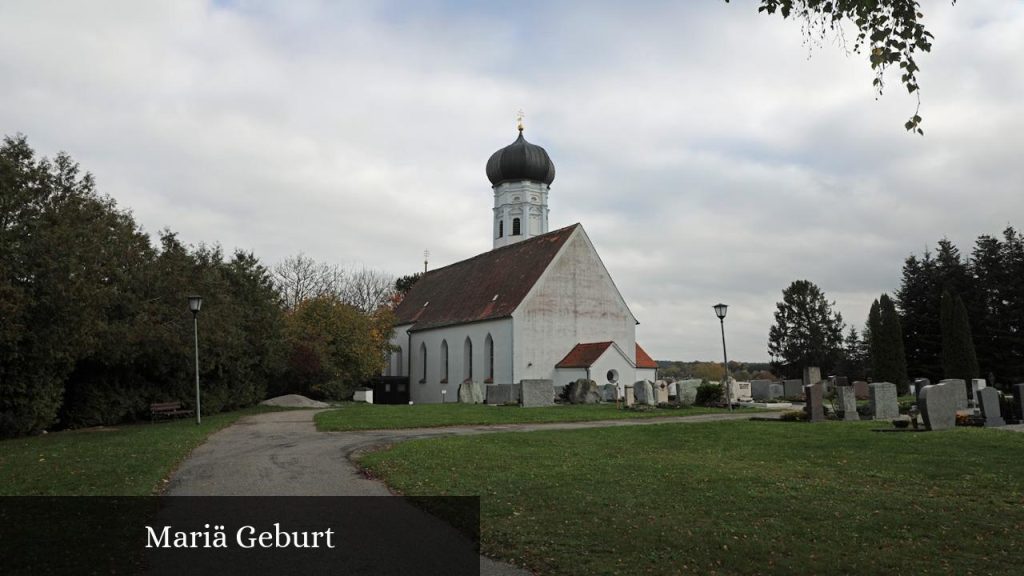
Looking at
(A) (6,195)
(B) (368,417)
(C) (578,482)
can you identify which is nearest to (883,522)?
(C) (578,482)

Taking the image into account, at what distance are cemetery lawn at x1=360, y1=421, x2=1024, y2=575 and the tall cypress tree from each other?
34.0m

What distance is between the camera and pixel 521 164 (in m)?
57.6

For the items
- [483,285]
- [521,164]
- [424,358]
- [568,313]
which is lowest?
[424,358]

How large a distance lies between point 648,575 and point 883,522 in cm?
340

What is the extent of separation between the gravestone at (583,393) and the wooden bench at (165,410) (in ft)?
56.6

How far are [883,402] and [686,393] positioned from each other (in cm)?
997

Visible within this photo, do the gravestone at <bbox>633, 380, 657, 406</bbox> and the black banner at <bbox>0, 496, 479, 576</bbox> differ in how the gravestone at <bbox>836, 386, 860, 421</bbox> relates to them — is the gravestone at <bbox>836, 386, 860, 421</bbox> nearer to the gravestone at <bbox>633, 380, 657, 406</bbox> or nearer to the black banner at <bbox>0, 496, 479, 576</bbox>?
the gravestone at <bbox>633, 380, 657, 406</bbox>

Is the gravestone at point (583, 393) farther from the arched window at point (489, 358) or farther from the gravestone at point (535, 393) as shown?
the arched window at point (489, 358)

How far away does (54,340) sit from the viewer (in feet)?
65.5

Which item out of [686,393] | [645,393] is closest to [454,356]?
[645,393]

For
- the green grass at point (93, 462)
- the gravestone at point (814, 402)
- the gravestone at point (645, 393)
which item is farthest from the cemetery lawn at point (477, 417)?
the gravestone at point (814, 402)

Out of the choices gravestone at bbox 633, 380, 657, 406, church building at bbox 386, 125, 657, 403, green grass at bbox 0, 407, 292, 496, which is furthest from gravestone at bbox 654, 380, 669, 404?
green grass at bbox 0, 407, 292, 496

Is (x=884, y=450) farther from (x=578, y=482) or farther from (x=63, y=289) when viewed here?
(x=63, y=289)

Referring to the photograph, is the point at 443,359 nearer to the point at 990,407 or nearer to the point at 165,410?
the point at 165,410
